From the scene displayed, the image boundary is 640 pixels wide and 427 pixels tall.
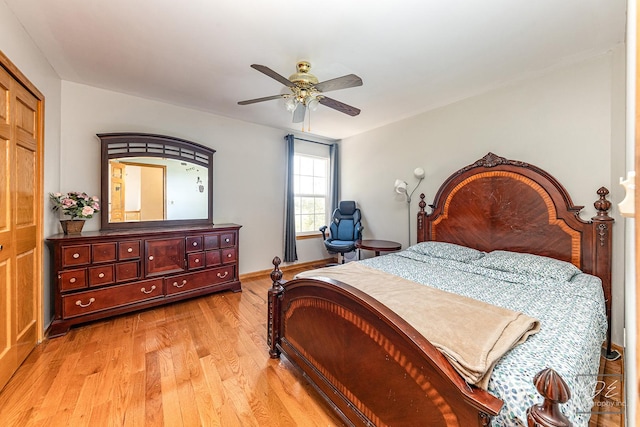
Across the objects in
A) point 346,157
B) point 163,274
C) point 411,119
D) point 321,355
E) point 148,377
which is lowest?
point 148,377

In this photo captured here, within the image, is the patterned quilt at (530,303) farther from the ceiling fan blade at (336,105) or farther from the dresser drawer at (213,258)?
the dresser drawer at (213,258)

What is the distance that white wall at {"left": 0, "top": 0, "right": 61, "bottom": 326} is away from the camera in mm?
1760

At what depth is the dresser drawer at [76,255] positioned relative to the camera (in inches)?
94.7

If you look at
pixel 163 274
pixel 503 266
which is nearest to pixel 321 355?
pixel 503 266

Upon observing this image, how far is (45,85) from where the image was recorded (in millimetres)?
2352

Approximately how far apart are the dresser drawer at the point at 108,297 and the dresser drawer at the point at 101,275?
7 centimetres

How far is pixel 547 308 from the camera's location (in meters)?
1.56

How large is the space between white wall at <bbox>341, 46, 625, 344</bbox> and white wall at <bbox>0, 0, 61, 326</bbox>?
4.04 m

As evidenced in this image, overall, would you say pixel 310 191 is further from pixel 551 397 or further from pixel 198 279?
pixel 551 397

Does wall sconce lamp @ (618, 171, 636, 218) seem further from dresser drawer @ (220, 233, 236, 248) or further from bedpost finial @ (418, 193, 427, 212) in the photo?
dresser drawer @ (220, 233, 236, 248)

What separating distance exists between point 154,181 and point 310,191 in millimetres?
2608

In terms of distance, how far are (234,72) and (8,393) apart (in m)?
2.98

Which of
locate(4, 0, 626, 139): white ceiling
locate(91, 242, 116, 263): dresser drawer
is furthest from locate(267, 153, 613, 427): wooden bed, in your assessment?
locate(91, 242, 116, 263): dresser drawer

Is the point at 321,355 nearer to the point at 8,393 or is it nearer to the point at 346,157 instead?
the point at 8,393
